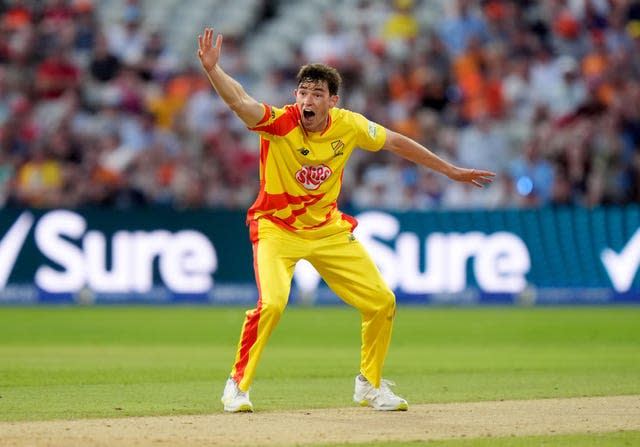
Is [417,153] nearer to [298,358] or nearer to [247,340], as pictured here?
[247,340]

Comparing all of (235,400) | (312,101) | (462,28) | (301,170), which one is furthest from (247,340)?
(462,28)

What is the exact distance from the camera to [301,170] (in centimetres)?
975

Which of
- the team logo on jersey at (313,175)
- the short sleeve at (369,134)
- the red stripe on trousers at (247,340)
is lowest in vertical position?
the red stripe on trousers at (247,340)

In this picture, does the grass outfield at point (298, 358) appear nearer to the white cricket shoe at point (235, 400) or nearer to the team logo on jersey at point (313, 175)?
the white cricket shoe at point (235, 400)

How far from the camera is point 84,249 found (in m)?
20.8

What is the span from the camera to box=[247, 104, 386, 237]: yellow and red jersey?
9.68 meters

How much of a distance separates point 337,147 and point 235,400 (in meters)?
2.06

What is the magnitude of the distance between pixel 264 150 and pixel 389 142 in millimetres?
1043

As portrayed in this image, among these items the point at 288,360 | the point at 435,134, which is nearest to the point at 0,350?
the point at 288,360

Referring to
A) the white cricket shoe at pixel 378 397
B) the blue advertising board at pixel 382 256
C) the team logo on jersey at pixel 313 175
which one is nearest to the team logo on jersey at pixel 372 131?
the team logo on jersey at pixel 313 175

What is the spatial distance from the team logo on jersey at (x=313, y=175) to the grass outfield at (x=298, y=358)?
1686mm

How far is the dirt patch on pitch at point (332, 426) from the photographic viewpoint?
7.93 m

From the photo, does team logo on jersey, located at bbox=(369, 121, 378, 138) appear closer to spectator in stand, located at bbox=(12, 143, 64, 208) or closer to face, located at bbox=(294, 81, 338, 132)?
face, located at bbox=(294, 81, 338, 132)

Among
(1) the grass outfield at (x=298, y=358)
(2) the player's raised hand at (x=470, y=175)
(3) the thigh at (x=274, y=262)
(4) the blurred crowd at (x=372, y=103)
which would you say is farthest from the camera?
(4) the blurred crowd at (x=372, y=103)
